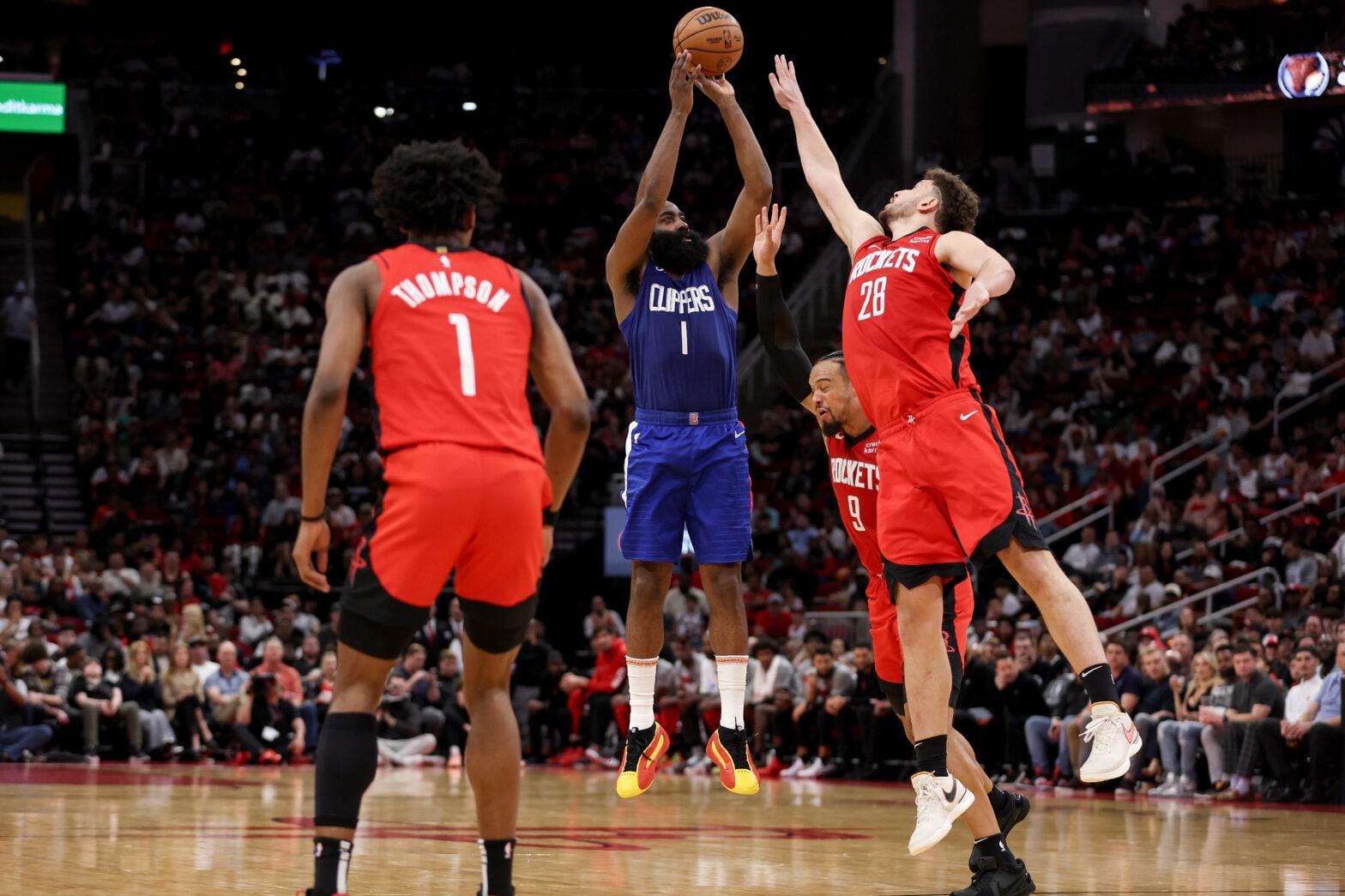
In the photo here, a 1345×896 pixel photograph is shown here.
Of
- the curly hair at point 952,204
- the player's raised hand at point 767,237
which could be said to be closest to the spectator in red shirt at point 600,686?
the player's raised hand at point 767,237

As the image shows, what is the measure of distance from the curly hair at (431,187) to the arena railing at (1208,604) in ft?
39.5

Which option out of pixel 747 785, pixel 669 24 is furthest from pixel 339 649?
pixel 669 24

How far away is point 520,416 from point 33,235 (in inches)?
1050

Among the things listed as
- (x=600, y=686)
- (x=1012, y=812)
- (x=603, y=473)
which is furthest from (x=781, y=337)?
(x=603, y=473)

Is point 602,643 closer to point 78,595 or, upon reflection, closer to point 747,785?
point 78,595

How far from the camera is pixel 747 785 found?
7.73 meters

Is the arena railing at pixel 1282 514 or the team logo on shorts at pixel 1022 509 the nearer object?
the team logo on shorts at pixel 1022 509

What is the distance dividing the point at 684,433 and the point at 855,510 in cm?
92

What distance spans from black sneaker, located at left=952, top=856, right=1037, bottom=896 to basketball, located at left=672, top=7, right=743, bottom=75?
365 centimetres

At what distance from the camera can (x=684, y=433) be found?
8008 millimetres

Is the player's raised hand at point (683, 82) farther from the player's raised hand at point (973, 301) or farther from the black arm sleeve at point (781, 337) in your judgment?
the player's raised hand at point (973, 301)

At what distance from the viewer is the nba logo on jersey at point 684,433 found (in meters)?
7.98

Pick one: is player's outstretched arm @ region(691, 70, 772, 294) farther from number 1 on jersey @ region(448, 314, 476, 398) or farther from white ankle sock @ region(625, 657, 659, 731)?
number 1 on jersey @ region(448, 314, 476, 398)

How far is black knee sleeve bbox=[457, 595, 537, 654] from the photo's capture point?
5.25 m
